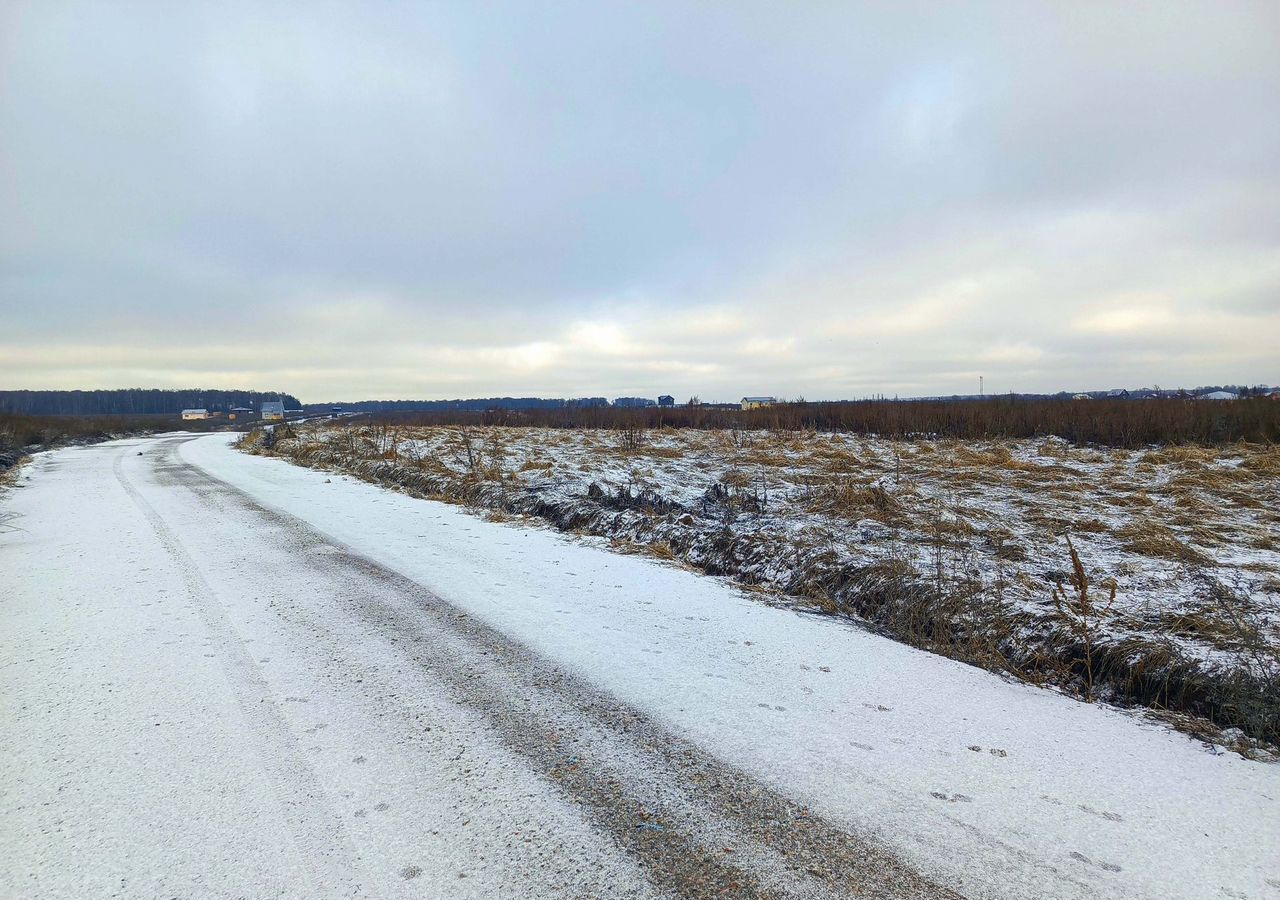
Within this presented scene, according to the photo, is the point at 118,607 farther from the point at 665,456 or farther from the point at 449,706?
the point at 665,456

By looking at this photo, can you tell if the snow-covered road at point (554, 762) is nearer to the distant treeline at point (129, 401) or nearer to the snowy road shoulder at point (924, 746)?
the snowy road shoulder at point (924, 746)

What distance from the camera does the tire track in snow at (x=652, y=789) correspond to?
2.06 metres

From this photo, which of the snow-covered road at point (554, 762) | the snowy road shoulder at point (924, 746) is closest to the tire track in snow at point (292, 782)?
the snow-covered road at point (554, 762)

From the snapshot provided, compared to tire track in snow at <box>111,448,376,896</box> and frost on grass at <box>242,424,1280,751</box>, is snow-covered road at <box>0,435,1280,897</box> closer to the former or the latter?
tire track in snow at <box>111,448,376,896</box>

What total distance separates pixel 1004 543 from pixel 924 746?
438 centimetres

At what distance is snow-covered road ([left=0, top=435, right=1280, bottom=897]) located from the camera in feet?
6.83

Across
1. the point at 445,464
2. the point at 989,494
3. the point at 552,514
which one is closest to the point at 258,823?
the point at 552,514

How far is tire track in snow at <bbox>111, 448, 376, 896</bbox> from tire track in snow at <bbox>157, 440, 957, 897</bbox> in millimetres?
590

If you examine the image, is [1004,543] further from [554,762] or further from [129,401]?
[129,401]

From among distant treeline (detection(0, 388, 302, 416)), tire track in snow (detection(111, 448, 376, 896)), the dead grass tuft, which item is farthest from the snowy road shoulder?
distant treeline (detection(0, 388, 302, 416))

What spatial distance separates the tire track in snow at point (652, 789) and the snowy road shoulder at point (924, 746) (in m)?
0.13

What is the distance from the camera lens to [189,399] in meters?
120

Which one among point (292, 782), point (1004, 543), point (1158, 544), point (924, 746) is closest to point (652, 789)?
point (924, 746)

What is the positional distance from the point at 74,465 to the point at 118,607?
51.1 feet
